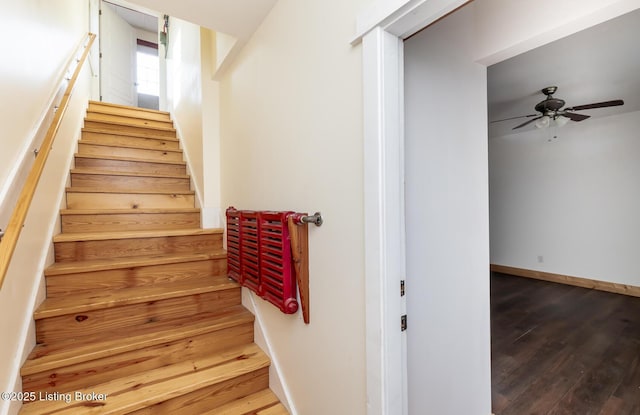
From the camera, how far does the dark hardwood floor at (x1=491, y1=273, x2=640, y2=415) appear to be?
1.85 metres

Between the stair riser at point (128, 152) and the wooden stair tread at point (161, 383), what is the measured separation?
215 centimetres

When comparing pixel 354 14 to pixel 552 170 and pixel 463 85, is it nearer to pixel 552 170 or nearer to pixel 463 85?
pixel 463 85

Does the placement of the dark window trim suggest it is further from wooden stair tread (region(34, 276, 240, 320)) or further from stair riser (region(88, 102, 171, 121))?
wooden stair tread (region(34, 276, 240, 320))

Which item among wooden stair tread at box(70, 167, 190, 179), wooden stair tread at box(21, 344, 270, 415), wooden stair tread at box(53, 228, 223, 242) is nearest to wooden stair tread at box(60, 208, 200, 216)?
wooden stair tread at box(53, 228, 223, 242)

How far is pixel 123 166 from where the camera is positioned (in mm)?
2730

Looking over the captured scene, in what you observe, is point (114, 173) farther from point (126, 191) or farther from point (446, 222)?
point (446, 222)

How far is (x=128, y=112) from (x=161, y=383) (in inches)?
134

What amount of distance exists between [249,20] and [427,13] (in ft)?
3.94

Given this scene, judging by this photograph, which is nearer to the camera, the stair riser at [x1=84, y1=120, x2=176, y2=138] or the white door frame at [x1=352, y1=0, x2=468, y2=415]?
the white door frame at [x1=352, y1=0, x2=468, y2=415]

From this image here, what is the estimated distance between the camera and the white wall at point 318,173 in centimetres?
105

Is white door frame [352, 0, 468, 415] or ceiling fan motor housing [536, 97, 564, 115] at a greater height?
ceiling fan motor housing [536, 97, 564, 115]

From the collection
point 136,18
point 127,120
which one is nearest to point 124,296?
point 127,120

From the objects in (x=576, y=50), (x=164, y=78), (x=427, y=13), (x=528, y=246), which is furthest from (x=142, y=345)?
(x=528, y=246)

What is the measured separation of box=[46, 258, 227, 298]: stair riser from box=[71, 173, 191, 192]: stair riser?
104cm
